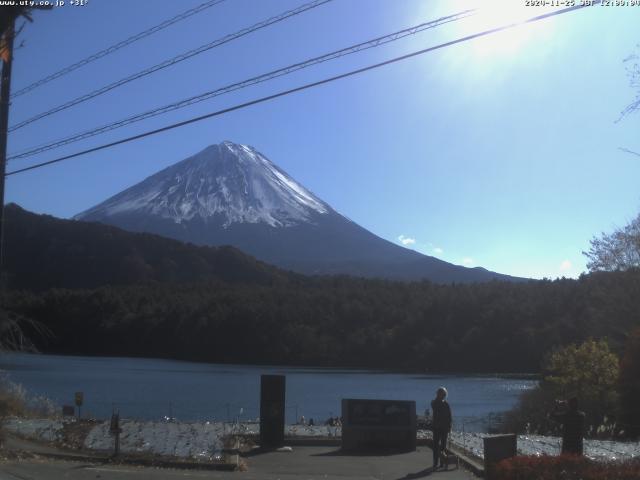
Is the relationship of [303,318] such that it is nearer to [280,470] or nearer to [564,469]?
[280,470]

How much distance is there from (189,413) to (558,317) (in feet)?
144

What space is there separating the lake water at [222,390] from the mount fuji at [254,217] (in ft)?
339

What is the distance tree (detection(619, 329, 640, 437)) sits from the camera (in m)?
23.2

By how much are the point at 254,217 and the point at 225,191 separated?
8736 mm

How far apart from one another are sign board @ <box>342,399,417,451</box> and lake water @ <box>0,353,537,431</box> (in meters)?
16.0

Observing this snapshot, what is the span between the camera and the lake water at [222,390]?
131 ft

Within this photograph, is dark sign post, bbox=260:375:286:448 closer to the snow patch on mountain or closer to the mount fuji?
the mount fuji

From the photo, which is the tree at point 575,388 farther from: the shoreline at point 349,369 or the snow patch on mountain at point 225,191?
the snow patch on mountain at point 225,191

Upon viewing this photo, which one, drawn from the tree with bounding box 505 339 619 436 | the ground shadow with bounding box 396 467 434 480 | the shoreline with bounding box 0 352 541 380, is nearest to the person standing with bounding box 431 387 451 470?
the ground shadow with bounding box 396 467 434 480

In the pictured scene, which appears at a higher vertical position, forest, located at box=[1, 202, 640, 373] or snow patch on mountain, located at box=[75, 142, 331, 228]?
snow patch on mountain, located at box=[75, 142, 331, 228]

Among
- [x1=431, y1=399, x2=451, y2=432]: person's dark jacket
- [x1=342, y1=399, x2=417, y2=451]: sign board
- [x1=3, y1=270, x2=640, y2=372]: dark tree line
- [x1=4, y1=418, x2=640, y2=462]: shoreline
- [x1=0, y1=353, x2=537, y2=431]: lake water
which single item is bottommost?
[x1=0, y1=353, x2=537, y2=431]: lake water

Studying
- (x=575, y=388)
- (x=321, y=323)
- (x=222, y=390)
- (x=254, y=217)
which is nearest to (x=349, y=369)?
(x=321, y=323)

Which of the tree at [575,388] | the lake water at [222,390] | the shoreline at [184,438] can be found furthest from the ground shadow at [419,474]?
the lake water at [222,390]

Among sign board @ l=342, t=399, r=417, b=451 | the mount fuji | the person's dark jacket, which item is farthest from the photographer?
the mount fuji
